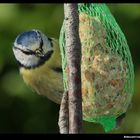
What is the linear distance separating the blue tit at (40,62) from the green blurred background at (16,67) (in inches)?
17.5

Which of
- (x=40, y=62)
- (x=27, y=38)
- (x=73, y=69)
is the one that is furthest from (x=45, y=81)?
(x=73, y=69)

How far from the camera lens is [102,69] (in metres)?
2.32

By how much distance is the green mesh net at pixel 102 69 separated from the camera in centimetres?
231

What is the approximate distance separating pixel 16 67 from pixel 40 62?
24.4 inches

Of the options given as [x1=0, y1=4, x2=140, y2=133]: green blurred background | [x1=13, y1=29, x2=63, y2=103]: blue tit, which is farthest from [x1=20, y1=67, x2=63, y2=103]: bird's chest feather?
[x1=0, y1=4, x2=140, y2=133]: green blurred background

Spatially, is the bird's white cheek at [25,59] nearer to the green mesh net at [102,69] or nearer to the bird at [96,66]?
the bird at [96,66]

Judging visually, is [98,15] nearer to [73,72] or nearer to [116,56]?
[116,56]

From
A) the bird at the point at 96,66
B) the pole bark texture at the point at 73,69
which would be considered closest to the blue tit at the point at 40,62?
the bird at the point at 96,66

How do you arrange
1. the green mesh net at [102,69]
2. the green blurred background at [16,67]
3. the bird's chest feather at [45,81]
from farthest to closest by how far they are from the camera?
the green blurred background at [16,67], the bird's chest feather at [45,81], the green mesh net at [102,69]

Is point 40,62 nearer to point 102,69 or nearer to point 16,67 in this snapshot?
point 102,69

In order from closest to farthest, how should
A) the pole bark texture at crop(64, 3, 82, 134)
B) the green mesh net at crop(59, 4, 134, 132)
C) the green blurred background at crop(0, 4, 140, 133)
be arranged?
the pole bark texture at crop(64, 3, 82, 134), the green mesh net at crop(59, 4, 134, 132), the green blurred background at crop(0, 4, 140, 133)

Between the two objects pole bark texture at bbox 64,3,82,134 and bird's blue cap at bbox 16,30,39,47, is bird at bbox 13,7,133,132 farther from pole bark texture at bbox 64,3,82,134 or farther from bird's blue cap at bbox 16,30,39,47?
pole bark texture at bbox 64,3,82,134

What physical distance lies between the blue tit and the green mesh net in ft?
0.28

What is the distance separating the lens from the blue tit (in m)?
2.38
